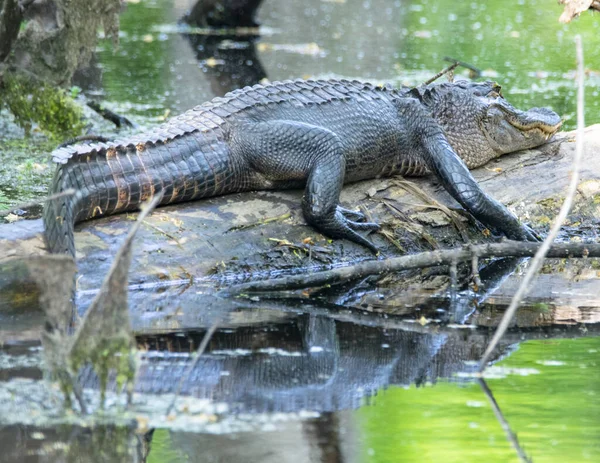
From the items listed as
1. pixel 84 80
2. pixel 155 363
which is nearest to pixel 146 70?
pixel 84 80

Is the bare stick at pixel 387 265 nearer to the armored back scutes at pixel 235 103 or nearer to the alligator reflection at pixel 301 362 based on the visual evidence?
the alligator reflection at pixel 301 362

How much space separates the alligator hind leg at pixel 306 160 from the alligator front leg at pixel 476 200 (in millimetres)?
751

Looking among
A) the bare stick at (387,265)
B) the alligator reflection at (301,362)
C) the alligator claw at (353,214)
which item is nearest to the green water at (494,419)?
the alligator reflection at (301,362)

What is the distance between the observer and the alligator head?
6.93 m

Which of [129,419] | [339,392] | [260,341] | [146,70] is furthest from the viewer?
[146,70]

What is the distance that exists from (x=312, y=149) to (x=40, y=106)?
162 inches

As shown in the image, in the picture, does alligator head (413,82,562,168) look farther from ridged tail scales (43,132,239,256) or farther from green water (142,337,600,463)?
green water (142,337,600,463)

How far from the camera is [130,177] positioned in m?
5.50

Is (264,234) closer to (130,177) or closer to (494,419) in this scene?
(130,177)

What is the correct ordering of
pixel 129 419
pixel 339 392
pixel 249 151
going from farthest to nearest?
pixel 249 151 < pixel 339 392 < pixel 129 419

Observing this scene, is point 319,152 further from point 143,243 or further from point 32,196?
point 32,196

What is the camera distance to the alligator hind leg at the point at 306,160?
5953 millimetres

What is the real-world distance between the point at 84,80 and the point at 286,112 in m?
6.30

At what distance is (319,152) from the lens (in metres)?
6.04
